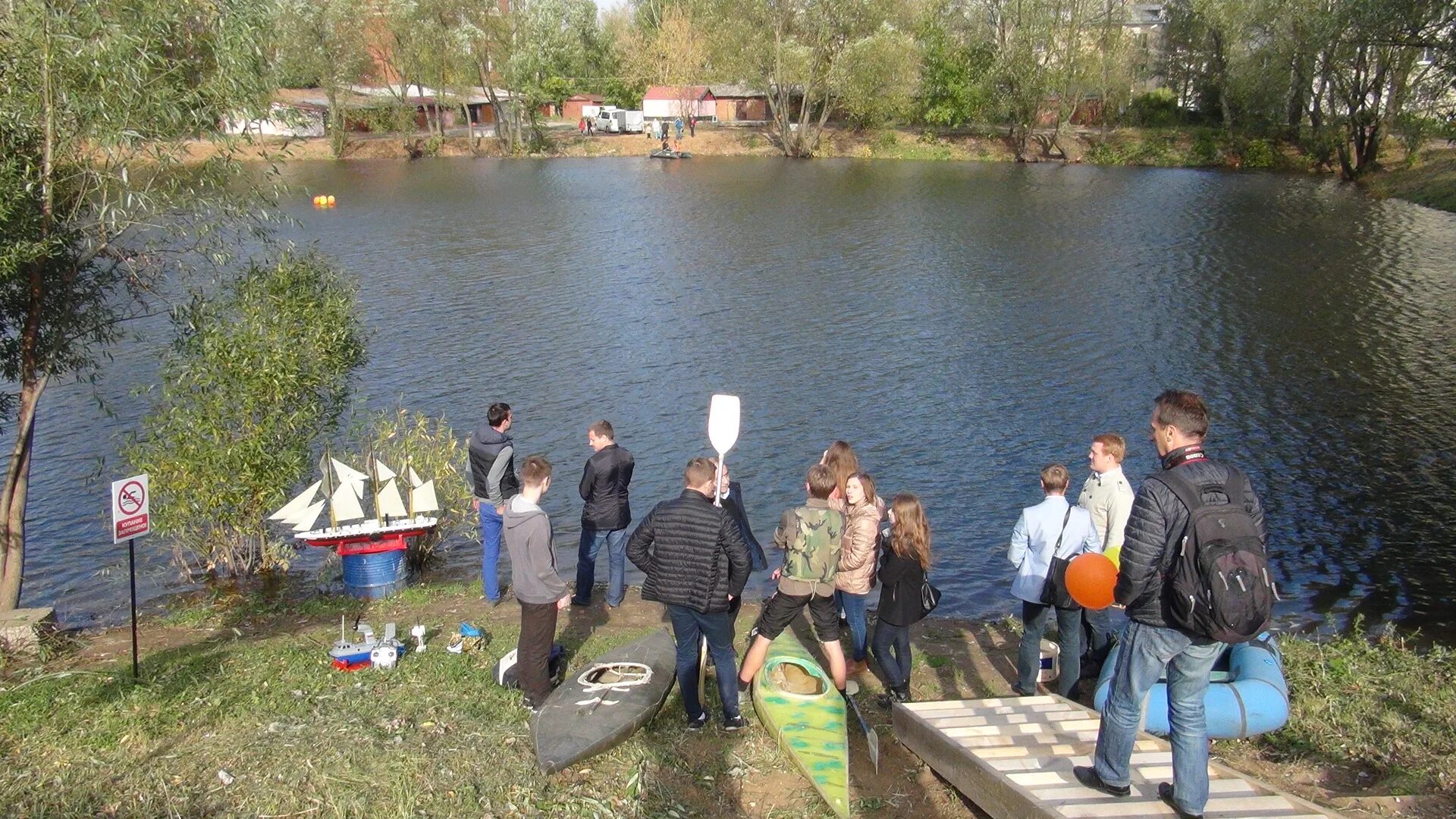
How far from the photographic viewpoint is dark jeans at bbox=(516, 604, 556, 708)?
786 centimetres

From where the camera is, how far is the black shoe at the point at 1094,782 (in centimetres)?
607

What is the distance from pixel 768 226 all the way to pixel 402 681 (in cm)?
3309

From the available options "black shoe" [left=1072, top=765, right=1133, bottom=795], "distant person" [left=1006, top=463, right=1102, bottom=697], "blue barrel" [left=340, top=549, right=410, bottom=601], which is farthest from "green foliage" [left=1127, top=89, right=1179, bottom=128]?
"black shoe" [left=1072, top=765, right=1133, bottom=795]

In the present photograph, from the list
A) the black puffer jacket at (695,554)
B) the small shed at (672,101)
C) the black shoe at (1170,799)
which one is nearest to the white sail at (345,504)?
the black puffer jacket at (695,554)

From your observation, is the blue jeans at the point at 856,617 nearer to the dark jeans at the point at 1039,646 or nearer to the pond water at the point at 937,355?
the dark jeans at the point at 1039,646

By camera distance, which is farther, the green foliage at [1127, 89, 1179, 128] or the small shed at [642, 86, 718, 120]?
the small shed at [642, 86, 718, 120]

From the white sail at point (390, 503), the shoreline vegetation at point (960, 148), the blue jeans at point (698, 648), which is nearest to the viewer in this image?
the blue jeans at point (698, 648)

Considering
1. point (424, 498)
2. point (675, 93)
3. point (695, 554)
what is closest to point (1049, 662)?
point (695, 554)

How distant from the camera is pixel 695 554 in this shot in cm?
722

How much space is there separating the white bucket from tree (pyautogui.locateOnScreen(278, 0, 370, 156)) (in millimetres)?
53966

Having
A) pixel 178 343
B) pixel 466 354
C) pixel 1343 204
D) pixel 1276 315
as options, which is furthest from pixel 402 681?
pixel 1343 204

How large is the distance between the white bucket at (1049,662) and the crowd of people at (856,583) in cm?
34

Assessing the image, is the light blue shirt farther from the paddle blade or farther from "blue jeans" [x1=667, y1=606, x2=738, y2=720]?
the paddle blade

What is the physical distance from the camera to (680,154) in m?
66.0
